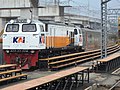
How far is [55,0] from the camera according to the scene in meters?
52.2

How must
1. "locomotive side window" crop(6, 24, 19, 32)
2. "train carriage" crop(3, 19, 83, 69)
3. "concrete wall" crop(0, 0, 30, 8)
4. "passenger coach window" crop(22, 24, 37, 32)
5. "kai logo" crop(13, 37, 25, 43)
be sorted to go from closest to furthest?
1. "train carriage" crop(3, 19, 83, 69)
2. "kai logo" crop(13, 37, 25, 43)
3. "passenger coach window" crop(22, 24, 37, 32)
4. "locomotive side window" crop(6, 24, 19, 32)
5. "concrete wall" crop(0, 0, 30, 8)

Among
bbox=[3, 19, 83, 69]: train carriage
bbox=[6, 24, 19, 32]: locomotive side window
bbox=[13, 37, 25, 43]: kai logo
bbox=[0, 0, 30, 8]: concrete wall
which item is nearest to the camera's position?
bbox=[3, 19, 83, 69]: train carriage

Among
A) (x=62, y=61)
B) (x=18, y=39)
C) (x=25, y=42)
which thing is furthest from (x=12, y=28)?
(x=62, y=61)

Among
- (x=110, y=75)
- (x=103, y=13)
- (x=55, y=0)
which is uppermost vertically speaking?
(x=55, y=0)

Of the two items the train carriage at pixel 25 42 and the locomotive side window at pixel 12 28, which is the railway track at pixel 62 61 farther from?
the locomotive side window at pixel 12 28

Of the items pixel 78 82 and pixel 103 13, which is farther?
pixel 103 13

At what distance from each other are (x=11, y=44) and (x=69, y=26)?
777cm

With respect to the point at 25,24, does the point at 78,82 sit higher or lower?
lower

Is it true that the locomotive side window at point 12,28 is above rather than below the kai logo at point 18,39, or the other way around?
above

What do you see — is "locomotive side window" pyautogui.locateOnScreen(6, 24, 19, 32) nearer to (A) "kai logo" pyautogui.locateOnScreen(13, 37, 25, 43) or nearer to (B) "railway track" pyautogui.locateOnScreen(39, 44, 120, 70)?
(A) "kai logo" pyautogui.locateOnScreen(13, 37, 25, 43)

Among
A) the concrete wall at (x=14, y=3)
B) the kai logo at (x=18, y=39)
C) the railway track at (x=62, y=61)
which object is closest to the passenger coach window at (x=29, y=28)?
the kai logo at (x=18, y=39)

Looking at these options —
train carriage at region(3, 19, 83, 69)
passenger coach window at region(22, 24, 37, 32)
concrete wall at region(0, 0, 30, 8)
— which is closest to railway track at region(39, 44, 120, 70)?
train carriage at region(3, 19, 83, 69)

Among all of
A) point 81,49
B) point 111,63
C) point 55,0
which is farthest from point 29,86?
point 55,0

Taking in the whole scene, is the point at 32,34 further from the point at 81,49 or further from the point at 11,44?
the point at 81,49
